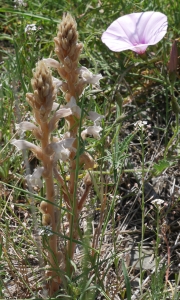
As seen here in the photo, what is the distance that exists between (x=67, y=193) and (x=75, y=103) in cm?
31

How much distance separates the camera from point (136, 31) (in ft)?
7.82

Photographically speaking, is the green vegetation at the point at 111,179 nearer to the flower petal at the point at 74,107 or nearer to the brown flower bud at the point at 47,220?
the brown flower bud at the point at 47,220

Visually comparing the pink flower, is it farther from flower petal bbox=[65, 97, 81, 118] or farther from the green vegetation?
flower petal bbox=[65, 97, 81, 118]

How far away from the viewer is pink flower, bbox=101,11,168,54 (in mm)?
2289

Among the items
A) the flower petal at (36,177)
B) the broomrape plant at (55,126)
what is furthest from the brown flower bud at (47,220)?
the flower petal at (36,177)

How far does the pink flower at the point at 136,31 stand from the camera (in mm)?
2289

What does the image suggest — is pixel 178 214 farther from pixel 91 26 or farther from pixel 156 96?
pixel 91 26

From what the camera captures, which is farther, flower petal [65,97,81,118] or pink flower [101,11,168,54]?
pink flower [101,11,168,54]

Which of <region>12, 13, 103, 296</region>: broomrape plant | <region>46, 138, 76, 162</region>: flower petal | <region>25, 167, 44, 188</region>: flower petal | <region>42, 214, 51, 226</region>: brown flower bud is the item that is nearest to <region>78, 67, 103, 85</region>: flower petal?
<region>12, 13, 103, 296</region>: broomrape plant

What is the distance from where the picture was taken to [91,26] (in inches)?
118

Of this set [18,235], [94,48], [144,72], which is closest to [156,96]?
[144,72]

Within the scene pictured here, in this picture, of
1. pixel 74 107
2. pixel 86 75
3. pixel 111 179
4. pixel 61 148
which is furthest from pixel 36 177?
pixel 111 179

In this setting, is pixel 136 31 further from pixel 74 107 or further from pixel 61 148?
pixel 61 148

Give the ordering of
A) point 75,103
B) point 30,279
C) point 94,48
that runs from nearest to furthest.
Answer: point 75,103 < point 30,279 < point 94,48
